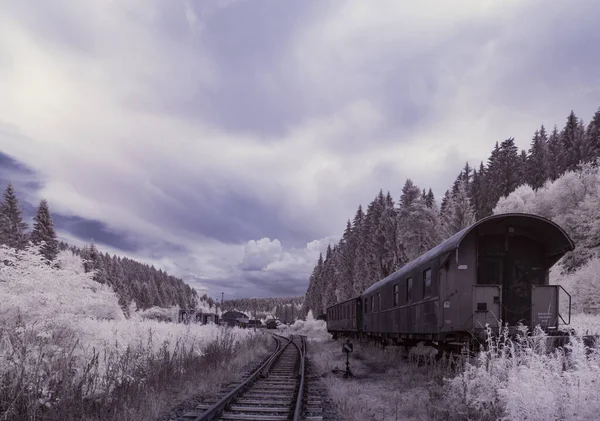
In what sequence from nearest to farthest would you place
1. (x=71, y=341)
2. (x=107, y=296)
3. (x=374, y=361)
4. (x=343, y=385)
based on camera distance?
(x=71, y=341) < (x=107, y=296) < (x=343, y=385) < (x=374, y=361)

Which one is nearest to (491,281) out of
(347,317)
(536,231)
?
(536,231)

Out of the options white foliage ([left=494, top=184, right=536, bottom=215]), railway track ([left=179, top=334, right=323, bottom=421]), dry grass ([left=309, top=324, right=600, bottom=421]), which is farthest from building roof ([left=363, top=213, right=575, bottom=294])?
white foliage ([left=494, top=184, right=536, bottom=215])

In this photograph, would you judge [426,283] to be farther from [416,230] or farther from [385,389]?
[416,230]

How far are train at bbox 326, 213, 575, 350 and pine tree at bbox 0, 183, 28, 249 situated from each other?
46.4 m

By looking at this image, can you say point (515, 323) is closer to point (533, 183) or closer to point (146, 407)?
point (146, 407)

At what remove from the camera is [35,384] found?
6129 millimetres

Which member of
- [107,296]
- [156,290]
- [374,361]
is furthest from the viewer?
[156,290]

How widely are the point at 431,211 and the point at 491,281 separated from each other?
3599cm

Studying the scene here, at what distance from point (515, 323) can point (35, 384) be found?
10.6 meters

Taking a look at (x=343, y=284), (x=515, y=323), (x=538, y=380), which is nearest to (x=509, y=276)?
(x=515, y=323)

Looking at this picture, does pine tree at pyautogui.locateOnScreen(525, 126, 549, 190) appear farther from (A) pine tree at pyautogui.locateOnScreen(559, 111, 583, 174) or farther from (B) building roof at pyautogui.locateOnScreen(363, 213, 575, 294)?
(B) building roof at pyautogui.locateOnScreen(363, 213, 575, 294)

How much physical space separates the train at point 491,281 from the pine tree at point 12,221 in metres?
46.4

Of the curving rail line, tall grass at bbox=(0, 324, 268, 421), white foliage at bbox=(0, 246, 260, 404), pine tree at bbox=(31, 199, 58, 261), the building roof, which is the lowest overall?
the curving rail line

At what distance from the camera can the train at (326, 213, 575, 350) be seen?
37.3ft
